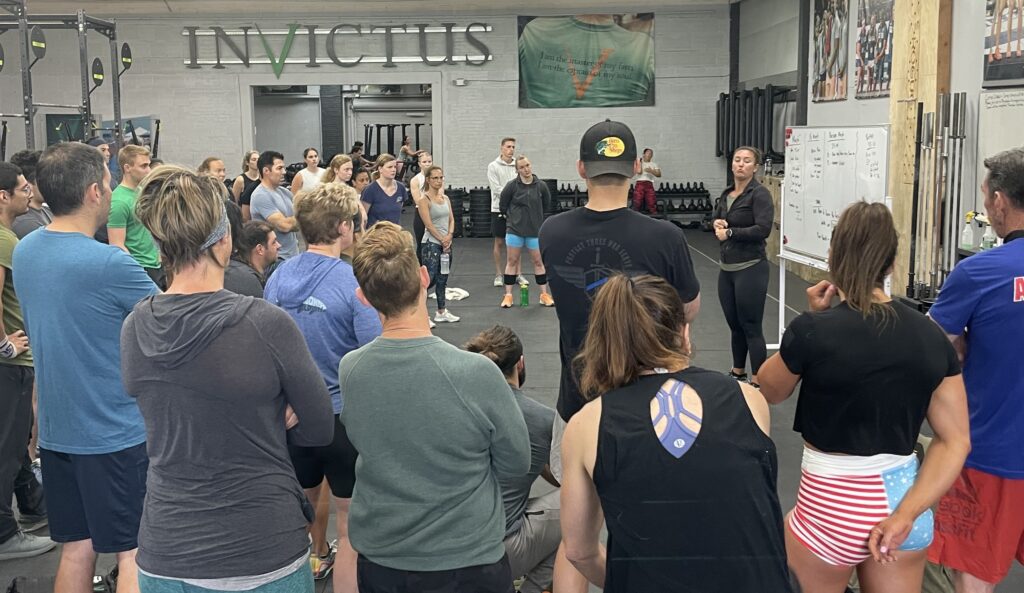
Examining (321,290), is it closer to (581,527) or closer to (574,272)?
(574,272)

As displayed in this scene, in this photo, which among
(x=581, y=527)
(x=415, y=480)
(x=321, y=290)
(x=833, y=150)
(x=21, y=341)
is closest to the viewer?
(x=581, y=527)

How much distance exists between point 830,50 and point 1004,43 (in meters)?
4.47

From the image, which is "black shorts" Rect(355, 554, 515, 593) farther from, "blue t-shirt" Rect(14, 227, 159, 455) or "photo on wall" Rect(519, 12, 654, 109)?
"photo on wall" Rect(519, 12, 654, 109)

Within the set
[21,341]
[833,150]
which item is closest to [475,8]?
[833,150]

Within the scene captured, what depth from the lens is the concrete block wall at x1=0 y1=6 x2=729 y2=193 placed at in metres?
14.9

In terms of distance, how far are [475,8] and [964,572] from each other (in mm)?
13425

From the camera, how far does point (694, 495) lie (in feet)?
5.24

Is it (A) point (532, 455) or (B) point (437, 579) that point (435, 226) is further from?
(B) point (437, 579)

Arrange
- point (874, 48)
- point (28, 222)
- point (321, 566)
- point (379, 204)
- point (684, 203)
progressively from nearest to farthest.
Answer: point (321, 566), point (28, 222), point (379, 204), point (874, 48), point (684, 203)

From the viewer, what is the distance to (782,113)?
12875 millimetres

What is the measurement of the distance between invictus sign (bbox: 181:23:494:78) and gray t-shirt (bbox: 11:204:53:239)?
432 inches

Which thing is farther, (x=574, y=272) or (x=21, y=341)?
(x=21, y=341)

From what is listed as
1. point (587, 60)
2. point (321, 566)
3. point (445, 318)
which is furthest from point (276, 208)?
point (587, 60)

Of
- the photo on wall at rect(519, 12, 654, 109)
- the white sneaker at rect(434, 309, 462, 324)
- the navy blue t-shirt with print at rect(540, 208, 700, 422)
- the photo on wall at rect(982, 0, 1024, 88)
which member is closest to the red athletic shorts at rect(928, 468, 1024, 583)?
the navy blue t-shirt with print at rect(540, 208, 700, 422)
